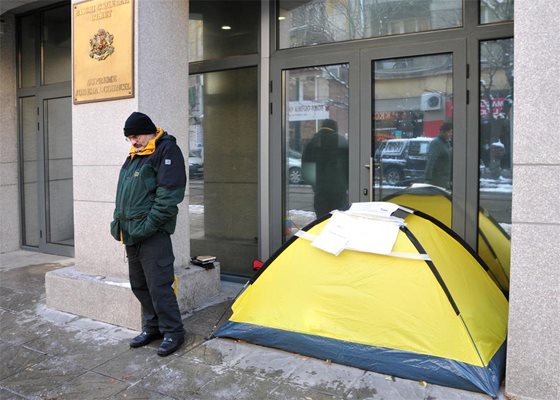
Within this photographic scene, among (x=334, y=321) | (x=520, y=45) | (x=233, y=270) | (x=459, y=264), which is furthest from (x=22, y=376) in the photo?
(x=520, y=45)

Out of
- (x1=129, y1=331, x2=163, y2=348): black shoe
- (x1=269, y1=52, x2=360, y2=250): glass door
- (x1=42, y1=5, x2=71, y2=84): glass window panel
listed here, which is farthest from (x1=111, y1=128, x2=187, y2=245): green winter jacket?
A: (x1=42, y1=5, x2=71, y2=84): glass window panel

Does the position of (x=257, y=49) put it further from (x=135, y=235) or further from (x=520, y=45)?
(x=520, y=45)

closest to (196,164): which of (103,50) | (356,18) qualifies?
(103,50)

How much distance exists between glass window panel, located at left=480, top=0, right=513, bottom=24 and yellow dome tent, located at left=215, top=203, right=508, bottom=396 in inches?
82.7

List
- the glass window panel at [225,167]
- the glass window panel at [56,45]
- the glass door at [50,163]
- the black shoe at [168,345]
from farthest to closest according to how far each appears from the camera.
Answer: the glass door at [50,163], the glass window panel at [56,45], the glass window panel at [225,167], the black shoe at [168,345]

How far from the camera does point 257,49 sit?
613cm

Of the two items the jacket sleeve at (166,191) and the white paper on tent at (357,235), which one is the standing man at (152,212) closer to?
the jacket sleeve at (166,191)

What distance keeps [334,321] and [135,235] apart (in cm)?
163

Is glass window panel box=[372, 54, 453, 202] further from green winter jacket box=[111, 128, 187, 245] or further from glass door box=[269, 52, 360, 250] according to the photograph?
green winter jacket box=[111, 128, 187, 245]

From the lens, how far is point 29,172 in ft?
27.6

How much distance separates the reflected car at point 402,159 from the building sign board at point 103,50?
2.58 metres

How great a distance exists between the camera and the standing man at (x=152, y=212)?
12.8 feet

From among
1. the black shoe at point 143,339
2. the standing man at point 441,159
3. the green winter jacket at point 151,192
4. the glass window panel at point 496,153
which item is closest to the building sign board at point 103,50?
the green winter jacket at point 151,192

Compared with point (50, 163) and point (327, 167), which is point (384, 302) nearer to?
point (327, 167)
